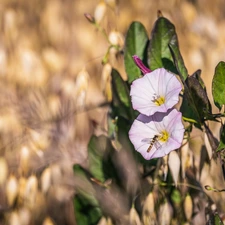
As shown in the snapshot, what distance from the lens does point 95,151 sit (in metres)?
1.23

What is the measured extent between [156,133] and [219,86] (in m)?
0.11

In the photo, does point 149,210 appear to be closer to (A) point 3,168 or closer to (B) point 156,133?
(B) point 156,133

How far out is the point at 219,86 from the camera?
0.90 meters

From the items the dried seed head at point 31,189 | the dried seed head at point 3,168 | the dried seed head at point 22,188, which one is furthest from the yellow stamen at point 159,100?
the dried seed head at point 3,168

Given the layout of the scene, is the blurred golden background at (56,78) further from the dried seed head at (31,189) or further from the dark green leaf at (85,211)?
the dark green leaf at (85,211)

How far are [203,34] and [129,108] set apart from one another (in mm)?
905

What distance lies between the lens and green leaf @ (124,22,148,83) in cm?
116

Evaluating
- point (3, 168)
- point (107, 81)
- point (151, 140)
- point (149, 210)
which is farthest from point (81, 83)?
point (3, 168)

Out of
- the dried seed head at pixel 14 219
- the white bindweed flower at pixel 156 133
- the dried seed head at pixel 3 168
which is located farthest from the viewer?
the dried seed head at pixel 3 168

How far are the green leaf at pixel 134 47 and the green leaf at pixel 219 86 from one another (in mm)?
275

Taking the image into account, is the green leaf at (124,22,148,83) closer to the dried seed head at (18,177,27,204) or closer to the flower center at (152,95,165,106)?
the flower center at (152,95,165,106)

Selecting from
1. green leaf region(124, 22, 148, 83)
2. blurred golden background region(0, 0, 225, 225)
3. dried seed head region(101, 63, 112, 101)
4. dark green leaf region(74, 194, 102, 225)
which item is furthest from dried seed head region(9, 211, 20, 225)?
green leaf region(124, 22, 148, 83)

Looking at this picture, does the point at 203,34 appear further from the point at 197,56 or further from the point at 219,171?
the point at 219,171

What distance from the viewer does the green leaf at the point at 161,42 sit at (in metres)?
1.09
